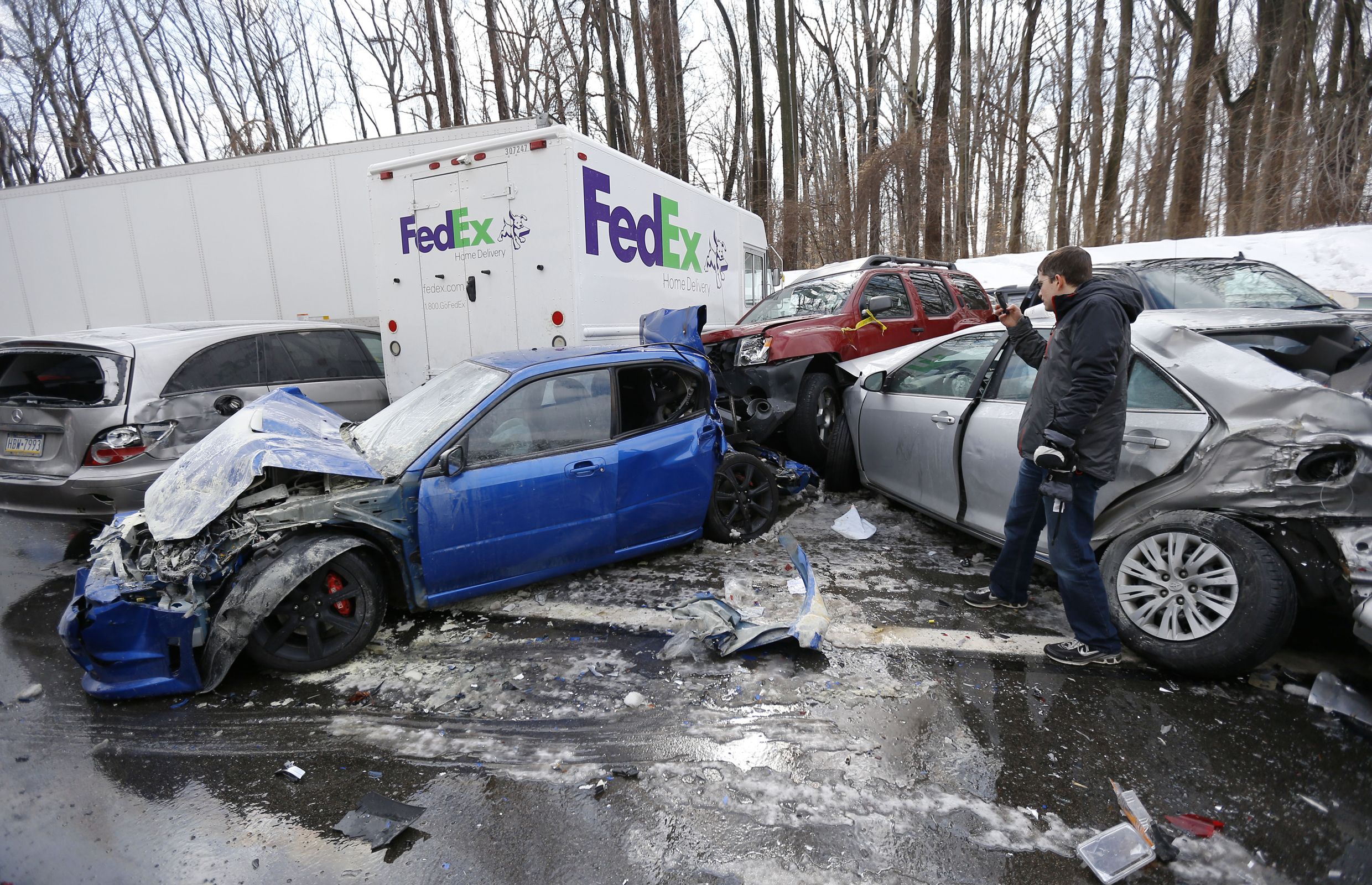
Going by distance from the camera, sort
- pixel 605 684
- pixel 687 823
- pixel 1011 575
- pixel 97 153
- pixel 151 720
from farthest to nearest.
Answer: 1. pixel 97 153
2. pixel 1011 575
3. pixel 605 684
4. pixel 151 720
5. pixel 687 823

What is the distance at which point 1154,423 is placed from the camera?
329 cm

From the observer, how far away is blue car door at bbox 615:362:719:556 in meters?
4.18

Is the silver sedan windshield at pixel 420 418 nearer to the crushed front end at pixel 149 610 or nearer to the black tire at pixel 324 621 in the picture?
the black tire at pixel 324 621

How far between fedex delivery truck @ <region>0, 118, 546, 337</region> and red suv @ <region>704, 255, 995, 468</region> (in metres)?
4.35

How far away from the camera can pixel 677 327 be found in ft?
18.8

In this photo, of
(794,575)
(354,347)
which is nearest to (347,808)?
(794,575)

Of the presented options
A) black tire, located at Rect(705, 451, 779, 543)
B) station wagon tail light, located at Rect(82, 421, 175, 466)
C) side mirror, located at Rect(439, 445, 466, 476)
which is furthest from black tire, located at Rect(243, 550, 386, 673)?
black tire, located at Rect(705, 451, 779, 543)

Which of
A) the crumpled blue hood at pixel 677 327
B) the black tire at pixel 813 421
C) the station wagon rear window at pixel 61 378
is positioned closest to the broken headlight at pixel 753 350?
the black tire at pixel 813 421

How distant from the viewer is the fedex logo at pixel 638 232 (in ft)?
19.3

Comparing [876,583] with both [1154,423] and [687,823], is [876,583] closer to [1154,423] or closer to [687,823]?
[1154,423]

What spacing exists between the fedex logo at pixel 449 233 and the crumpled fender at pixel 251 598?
372 cm

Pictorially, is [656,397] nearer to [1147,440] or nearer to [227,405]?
[1147,440]

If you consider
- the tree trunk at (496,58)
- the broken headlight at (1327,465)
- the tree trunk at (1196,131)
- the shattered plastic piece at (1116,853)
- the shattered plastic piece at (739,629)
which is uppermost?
the tree trunk at (496,58)

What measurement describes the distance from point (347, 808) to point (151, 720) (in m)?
1.24
